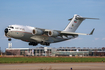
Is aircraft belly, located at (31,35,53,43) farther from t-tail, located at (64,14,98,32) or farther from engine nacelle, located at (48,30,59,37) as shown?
t-tail, located at (64,14,98,32)

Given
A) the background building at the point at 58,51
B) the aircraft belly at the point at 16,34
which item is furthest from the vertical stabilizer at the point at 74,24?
the background building at the point at 58,51

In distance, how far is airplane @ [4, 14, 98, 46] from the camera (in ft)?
124

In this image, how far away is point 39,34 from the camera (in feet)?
133

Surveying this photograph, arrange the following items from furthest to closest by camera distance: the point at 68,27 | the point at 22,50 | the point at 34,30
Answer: the point at 22,50 → the point at 68,27 → the point at 34,30

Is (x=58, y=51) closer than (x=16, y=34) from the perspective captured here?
No

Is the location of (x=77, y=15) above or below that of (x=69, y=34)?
above

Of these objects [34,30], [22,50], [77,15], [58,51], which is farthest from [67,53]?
[34,30]

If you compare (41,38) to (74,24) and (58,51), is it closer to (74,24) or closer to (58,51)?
(74,24)

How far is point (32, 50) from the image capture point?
378 feet

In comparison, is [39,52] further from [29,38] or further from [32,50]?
[29,38]

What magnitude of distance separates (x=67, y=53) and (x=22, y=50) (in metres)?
28.9

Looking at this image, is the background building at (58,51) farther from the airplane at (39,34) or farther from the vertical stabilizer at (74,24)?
the airplane at (39,34)

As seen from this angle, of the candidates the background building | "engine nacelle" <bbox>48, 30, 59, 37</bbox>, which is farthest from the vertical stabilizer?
the background building

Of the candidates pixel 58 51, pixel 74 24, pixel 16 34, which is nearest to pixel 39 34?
pixel 16 34
